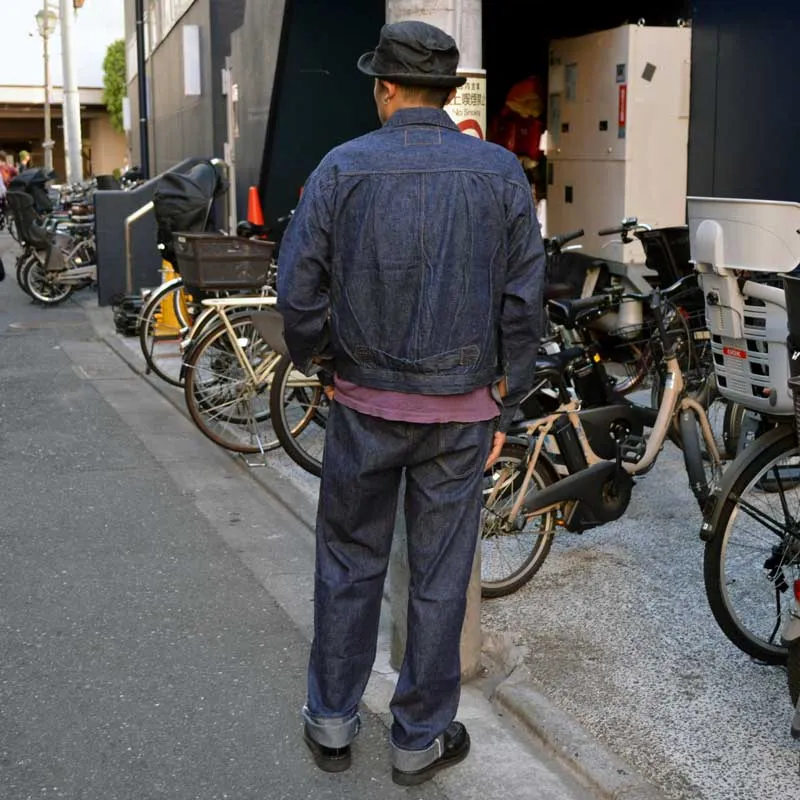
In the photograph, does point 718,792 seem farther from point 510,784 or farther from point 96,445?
point 96,445

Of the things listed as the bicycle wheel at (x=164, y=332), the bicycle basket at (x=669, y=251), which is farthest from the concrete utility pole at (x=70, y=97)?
the bicycle basket at (x=669, y=251)

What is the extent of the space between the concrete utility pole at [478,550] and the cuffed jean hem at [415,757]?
581 mm

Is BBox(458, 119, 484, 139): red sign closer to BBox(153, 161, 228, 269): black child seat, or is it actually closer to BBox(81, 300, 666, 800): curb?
BBox(81, 300, 666, 800): curb

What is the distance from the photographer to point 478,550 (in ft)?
12.9

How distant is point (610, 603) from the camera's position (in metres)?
4.73

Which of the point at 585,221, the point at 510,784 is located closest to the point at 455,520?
the point at 510,784

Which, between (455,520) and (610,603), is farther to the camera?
(610,603)

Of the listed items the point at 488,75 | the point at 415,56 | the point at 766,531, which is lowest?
A: the point at 766,531

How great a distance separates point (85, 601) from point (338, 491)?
196 cm

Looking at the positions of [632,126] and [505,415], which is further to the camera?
[632,126]

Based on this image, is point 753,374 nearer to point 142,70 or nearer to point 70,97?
point 142,70

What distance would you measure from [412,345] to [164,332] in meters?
7.24

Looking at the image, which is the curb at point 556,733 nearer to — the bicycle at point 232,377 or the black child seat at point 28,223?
the bicycle at point 232,377

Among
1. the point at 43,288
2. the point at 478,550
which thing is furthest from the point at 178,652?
the point at 43,288
